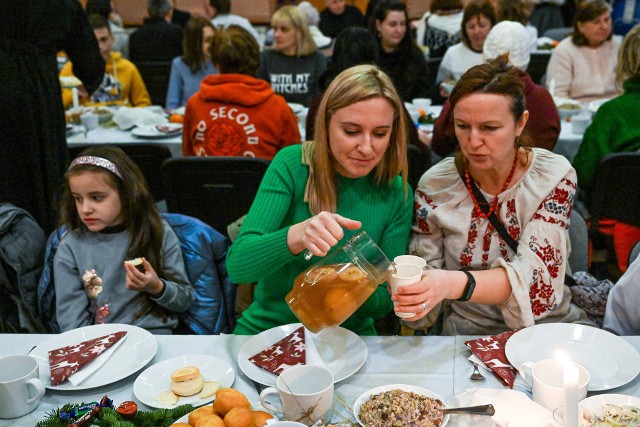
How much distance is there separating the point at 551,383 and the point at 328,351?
545 mm

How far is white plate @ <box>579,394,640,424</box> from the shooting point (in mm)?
1361

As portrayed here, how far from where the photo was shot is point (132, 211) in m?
2.26

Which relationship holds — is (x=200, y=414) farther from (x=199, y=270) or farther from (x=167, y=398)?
(x=199, y=270)

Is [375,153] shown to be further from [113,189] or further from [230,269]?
[113,189]

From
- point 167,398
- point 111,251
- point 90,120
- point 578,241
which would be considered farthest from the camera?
point 90,120

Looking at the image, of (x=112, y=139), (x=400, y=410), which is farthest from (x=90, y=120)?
(x=400, y=410)

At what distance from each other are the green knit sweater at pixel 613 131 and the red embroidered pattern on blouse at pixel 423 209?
1.39m

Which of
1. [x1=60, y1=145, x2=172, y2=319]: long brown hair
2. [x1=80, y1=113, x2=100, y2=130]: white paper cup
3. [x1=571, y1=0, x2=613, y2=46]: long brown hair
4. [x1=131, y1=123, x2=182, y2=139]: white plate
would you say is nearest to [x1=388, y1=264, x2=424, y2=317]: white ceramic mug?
[x1=60, y1=145, x2=172, y2=319]: long brown hair

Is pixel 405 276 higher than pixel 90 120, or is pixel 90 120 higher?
pixel 405 276

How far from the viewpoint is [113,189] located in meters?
2.23

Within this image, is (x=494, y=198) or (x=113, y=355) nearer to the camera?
(x=113, y=355)

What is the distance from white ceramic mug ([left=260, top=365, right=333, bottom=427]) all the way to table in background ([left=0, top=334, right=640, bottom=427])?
11 centimetres

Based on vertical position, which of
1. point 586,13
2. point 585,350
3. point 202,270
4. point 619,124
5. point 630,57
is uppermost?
point 586,13

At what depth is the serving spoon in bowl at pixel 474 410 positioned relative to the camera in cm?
130
